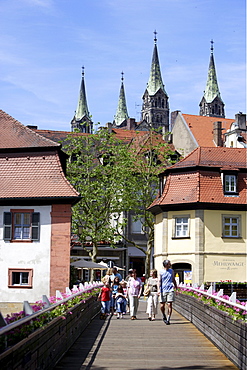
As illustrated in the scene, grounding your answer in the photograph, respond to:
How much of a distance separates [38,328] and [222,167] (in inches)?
1389

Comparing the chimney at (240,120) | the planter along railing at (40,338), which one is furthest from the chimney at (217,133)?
the planter along railing at (40,338)

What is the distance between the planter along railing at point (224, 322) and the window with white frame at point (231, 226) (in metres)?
23.2

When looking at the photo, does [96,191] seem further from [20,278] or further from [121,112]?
[121,112]

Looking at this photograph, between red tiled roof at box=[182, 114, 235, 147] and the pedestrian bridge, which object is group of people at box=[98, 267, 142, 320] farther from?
red tiled roof at box=[182, 114, 235, 147]

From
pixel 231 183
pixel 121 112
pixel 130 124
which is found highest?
pixel 121 112

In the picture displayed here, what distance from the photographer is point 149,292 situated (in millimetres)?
21609

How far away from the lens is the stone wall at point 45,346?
7.94m

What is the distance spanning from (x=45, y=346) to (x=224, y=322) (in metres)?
4.08

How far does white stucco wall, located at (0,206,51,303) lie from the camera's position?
33906 mm

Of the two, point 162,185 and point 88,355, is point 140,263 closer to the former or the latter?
point 162,185

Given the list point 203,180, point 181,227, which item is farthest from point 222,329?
point 181,227

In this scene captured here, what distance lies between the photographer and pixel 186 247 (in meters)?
43.7

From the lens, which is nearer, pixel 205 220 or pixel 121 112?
pixel 205 220

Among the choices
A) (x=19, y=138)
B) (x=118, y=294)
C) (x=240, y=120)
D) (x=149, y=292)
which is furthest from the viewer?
(x=240, y=120)
